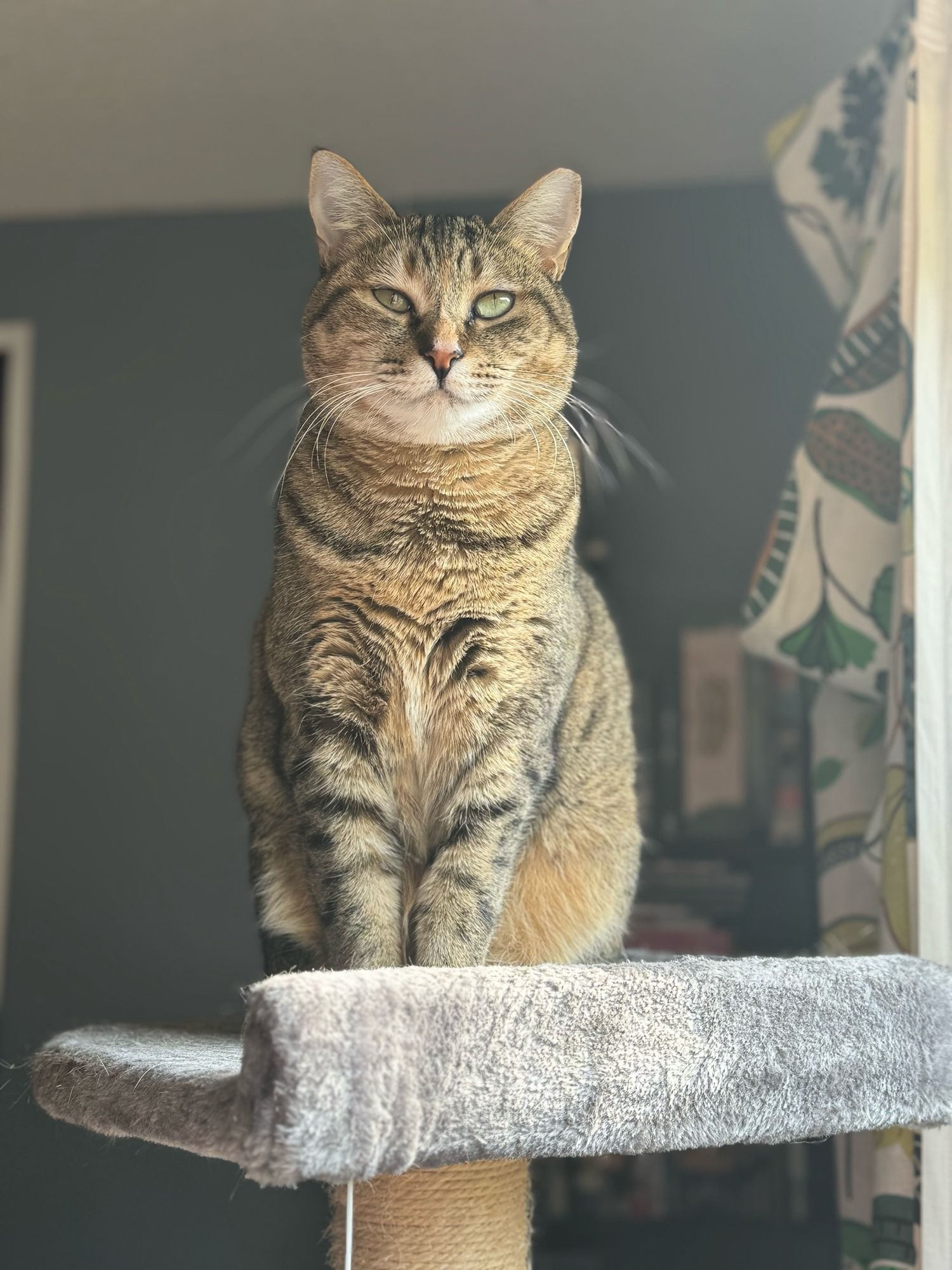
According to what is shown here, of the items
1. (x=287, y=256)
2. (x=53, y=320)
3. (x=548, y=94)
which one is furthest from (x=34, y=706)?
(x=548, y=94)

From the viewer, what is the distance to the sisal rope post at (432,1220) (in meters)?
1.10

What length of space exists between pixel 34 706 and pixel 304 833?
2.16 meters

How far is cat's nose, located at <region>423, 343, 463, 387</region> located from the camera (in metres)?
1.09

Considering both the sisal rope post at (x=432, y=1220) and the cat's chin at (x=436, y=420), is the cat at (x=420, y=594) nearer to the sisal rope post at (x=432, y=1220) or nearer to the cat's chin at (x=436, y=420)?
the cat's chin at (x=436, y=420)

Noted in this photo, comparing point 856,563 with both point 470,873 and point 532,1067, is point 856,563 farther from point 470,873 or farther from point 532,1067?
point 532,1067

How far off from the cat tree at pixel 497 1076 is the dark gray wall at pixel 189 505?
1.84 metres

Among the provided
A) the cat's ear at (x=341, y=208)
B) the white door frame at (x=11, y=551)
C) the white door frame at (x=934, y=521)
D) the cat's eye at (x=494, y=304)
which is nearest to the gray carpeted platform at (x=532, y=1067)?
the white door frame at (x=934, y=521)

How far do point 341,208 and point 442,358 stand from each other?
9.6 inches

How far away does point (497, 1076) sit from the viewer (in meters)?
0.86

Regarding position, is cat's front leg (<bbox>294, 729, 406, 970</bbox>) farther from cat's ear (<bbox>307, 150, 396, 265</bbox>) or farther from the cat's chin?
cat's ear (<bbox>307, 150, 396, 265</bbox>)

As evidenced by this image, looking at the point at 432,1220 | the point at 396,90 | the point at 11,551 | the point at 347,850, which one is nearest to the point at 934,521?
the point at 347,850

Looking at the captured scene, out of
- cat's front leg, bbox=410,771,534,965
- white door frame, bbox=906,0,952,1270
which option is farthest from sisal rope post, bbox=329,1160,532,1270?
white door frame, bbox=906,0,952,1270

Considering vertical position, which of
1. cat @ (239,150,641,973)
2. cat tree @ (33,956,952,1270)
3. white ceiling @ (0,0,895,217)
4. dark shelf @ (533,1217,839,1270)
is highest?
white ceiling @ (0,0,895,217)

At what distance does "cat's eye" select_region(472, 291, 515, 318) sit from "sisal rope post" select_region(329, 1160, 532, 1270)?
0.77 metres
